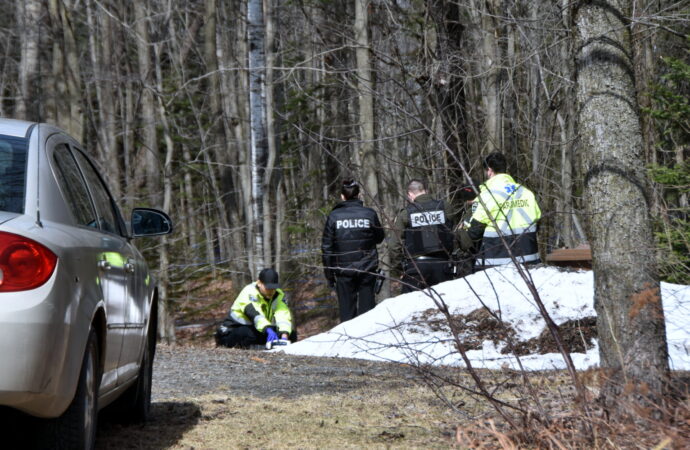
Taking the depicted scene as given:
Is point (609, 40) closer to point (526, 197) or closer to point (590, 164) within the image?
point (590, 164)

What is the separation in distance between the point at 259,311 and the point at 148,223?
300 inches

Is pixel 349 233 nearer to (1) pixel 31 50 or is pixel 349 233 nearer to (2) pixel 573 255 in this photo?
(2) pixel 573 255

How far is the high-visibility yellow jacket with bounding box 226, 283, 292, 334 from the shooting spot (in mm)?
13438

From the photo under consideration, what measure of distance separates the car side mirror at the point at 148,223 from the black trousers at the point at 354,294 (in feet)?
22.8

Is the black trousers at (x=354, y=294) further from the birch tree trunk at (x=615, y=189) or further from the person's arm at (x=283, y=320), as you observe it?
the birch tree trunk at (x=615, y=189)

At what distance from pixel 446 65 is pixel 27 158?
1149cm

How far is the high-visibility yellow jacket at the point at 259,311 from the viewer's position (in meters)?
13.4

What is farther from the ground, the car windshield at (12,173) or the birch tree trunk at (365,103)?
the birch tree trunk at (365,103)

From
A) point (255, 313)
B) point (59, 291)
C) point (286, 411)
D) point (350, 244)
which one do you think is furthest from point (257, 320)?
point (59, 291)

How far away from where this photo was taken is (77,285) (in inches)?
153

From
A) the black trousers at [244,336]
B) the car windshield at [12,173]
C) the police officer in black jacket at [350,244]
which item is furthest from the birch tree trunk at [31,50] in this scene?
the car windshield at [12,173]

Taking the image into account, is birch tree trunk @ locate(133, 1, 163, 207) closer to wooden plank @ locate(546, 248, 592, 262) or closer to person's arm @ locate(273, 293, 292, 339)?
person's arm @ locate(273, 293, 292, 339)

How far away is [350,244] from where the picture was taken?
42.1 feet

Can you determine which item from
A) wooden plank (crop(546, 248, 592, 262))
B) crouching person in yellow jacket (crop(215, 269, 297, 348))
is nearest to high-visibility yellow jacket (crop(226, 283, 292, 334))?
crouching person in yellow jacket (crop(215, 269, 297, 348))
